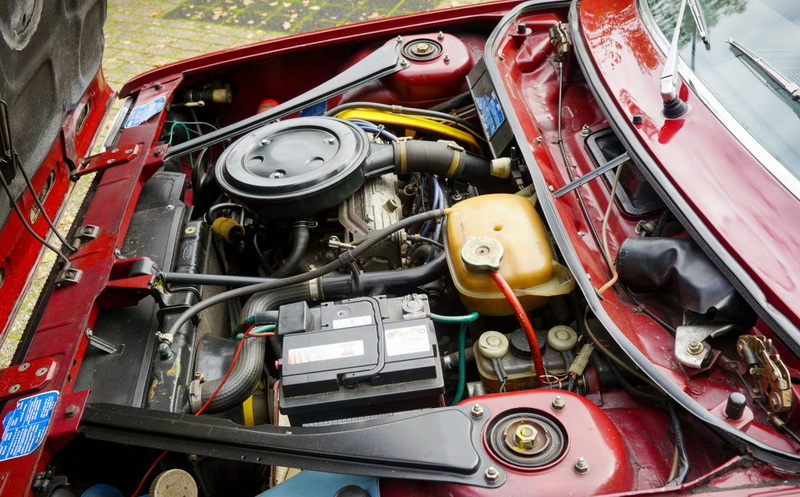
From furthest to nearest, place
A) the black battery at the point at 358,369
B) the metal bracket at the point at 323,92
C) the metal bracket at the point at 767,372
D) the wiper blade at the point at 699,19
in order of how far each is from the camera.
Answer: the metal bracket at the point at 323,92 → the wiper blade at the point at 699,19 → the black battery at the point at 358,369 → the metal bracket at the point at 767,372

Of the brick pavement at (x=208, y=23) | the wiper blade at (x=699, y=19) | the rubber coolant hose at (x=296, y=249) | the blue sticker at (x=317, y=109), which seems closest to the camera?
the wiper blade at (x=699, y=19)

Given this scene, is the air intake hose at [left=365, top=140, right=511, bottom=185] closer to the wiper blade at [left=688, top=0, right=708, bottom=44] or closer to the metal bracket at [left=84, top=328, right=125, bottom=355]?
the wiper blade at [left=688, top=0, right=708, bottom=44]

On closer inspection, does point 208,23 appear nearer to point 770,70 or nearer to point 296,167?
point 296,167

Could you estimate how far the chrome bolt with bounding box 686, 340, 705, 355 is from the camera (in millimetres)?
1484

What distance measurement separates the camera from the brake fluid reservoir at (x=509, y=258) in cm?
179

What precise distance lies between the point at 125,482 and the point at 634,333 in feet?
Answer: 4.48

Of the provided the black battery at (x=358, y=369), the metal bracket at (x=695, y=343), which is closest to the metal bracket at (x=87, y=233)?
the black battery at (x=358, y=369)

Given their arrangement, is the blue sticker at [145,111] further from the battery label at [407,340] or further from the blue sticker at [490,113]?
the battery label at [407,340]

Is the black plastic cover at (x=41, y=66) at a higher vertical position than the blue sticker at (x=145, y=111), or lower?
lower

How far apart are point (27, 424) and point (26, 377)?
14 centimetres

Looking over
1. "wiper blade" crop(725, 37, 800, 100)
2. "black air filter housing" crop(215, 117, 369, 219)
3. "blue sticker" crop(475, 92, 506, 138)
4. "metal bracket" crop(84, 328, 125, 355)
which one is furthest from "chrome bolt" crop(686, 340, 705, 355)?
"metal bracket" crop(84, 328, 125, 355)

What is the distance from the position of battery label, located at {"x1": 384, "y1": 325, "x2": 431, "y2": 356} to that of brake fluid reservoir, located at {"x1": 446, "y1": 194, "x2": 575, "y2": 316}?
0.75 feet

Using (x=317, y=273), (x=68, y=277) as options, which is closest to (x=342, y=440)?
(x=317, y=273)

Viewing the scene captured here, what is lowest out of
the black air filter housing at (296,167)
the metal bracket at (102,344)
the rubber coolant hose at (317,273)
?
the metal bracket at (102,344)
